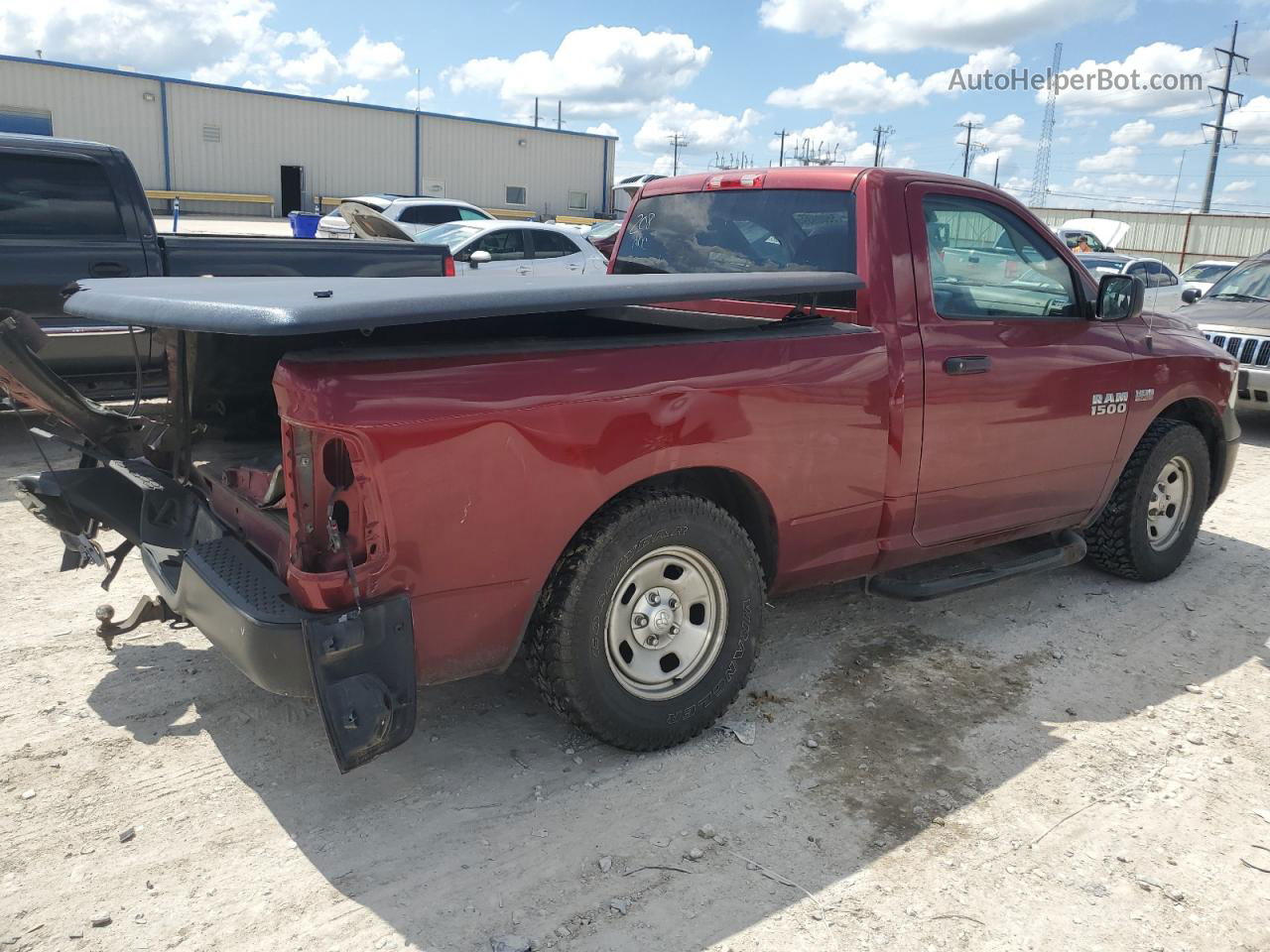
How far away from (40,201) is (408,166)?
115ft

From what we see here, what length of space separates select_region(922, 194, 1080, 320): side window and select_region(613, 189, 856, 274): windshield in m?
0.37

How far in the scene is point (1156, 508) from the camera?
5.25 metres

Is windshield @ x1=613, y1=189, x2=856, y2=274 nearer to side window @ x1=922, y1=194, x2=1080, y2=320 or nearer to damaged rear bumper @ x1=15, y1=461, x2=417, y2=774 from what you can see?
side window @ x1=922, y1=194, x2=1080, y2=320

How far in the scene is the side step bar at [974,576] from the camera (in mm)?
4027

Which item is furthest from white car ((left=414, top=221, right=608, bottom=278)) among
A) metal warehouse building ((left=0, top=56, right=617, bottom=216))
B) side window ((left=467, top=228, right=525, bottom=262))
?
metal warehouse building ((left=0, top=56, right=617, bottom=216))

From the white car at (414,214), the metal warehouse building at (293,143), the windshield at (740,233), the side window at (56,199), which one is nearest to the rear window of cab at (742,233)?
the windshield at (740,233)

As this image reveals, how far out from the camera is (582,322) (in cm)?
424

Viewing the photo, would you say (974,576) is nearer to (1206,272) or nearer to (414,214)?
(414,214)

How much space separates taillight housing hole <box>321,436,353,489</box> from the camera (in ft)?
8.60

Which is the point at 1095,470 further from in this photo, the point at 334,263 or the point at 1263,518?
the point at 334,263

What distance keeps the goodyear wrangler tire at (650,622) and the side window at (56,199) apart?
5289mm

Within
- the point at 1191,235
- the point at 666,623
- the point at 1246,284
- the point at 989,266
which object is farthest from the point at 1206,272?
the point at 666,623

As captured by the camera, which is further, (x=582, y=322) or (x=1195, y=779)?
(x=582, y=322)

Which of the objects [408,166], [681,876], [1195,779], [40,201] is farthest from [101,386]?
[408,166]
